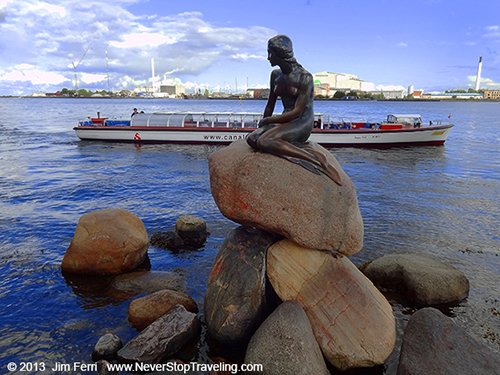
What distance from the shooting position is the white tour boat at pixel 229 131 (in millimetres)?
36125

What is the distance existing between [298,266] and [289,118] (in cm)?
308

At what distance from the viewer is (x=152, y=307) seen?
8.66 meters

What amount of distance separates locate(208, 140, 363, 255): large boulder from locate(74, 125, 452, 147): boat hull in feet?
90.2

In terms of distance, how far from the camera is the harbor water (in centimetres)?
Answer: 894

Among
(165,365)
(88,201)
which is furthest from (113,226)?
→ (88,201)

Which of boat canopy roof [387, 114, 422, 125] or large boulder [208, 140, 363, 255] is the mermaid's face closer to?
large boulder [208, 140, 363, 255]

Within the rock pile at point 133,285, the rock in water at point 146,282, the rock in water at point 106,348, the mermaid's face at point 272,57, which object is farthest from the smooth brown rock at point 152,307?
the mermaid's face at point 272,57

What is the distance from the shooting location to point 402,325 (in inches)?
355

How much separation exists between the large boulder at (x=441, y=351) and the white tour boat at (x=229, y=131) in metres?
29.5

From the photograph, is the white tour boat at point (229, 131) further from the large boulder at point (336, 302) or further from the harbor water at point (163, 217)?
the large boulder at point (336, 302)

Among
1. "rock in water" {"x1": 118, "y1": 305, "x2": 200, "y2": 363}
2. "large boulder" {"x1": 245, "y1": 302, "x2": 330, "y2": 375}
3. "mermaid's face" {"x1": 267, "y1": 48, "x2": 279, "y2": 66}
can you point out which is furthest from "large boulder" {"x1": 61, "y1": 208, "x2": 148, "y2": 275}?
"mermaid's face" {"x1": 267, "y1": 48, "x2": 279, "y2": 66}

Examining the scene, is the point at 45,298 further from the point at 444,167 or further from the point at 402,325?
the point at 444,167

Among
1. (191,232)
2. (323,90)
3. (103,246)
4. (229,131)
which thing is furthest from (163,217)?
(323,90)

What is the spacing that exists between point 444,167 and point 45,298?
93.4 feet
